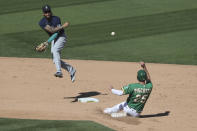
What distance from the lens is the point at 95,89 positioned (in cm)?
1795

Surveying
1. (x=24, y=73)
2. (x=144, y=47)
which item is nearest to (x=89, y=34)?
(x=144, y=47)

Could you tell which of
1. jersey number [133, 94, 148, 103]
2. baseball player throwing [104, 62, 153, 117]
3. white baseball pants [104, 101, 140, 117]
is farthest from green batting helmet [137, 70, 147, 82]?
white baseball pants [104, 101, 140, 117]

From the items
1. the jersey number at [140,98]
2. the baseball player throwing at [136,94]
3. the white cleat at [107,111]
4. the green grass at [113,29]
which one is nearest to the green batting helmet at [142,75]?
the baseball player throwing at [136,94]

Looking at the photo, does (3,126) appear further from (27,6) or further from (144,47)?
(27,6)

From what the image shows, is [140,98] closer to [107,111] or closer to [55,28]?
[107,111]

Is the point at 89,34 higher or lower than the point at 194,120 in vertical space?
higher

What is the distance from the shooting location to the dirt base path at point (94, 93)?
15047 millimetres

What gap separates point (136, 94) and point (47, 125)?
2.47 metres

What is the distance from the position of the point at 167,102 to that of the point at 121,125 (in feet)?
8.33

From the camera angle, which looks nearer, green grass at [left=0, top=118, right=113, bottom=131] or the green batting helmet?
green grass at [left=0, top=118, right=113, bottom=131]

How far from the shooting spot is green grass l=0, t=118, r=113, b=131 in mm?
14047

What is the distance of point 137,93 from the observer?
582 inches

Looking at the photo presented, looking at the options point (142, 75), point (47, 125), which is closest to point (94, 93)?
point (142, 75)

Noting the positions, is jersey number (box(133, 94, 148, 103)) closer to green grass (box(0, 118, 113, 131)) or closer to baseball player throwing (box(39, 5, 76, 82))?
green grass (box(0, 118, 113, 131))
